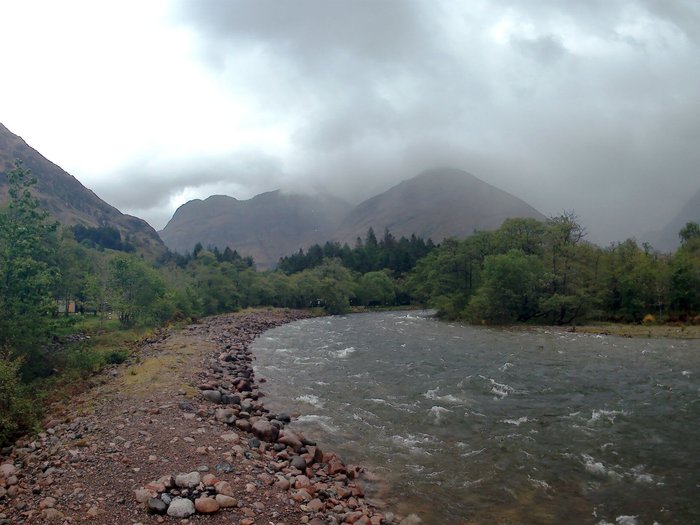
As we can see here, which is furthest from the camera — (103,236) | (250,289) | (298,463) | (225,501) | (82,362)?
(103,236)

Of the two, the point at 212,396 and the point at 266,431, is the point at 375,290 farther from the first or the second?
the point at 266,431

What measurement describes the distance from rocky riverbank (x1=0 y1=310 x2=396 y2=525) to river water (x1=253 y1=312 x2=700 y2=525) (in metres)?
1.79

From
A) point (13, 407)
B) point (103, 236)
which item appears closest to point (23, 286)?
point (13, 407)

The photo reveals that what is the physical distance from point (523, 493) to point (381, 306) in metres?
94.1

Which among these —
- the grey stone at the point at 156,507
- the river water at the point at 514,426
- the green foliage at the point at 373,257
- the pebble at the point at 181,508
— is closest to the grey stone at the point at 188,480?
the pebble at the point at 181,508

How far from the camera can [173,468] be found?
36.0 feet

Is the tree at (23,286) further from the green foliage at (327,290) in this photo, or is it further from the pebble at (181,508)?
the green foliage at (327,290)

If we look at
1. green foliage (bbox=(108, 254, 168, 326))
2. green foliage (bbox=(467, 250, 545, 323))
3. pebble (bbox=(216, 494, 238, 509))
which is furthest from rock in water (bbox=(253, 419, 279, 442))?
green foliage (bbox=(467, 250, 545, 323))

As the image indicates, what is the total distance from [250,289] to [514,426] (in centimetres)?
7683

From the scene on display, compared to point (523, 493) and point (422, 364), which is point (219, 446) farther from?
point (422, 364)

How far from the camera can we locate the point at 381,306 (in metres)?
106

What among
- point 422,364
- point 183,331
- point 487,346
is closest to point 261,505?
point 422,364

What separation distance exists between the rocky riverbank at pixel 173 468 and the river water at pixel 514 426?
1.79 m

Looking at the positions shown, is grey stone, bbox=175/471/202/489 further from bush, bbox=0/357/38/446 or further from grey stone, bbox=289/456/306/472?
bush, bbox=0/357/38/446
